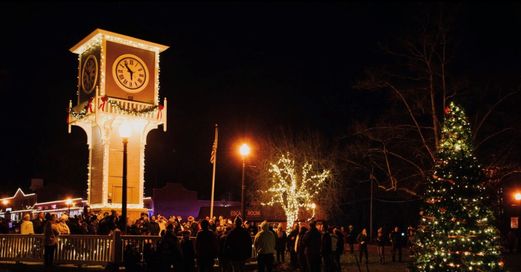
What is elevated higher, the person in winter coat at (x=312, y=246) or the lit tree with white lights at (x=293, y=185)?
the lit tree with white lights at (x=293, y=185)

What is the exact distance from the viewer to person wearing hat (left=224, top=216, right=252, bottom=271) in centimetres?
1423

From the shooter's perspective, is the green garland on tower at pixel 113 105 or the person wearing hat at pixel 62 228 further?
the green garland on tower at pixel 113 105

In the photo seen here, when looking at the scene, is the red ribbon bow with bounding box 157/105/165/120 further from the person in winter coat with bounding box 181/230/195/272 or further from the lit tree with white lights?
the lit tree with white lights

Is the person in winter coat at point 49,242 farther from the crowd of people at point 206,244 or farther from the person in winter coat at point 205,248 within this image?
the person in winter coat at point 205,248

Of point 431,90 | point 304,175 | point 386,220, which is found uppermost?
point 431,90

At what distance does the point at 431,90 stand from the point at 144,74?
14983mm

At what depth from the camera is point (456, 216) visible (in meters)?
A: 15.6

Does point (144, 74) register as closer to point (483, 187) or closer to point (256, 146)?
point (483, 187)

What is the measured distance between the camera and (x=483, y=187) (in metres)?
16.0

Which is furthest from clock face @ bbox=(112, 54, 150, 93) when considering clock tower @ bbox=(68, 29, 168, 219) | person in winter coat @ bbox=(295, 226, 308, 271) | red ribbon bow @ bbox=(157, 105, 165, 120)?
person in winter coat @ bbox=(295, 226, 308, 271)

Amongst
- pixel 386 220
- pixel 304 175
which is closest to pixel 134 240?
pixel 304 175

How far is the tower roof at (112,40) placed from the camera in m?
29.2

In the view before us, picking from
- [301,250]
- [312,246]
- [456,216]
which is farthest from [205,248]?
[456,216]

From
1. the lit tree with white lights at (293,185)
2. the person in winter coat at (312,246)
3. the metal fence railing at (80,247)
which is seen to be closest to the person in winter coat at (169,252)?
the metal fence railing at (80,247)
